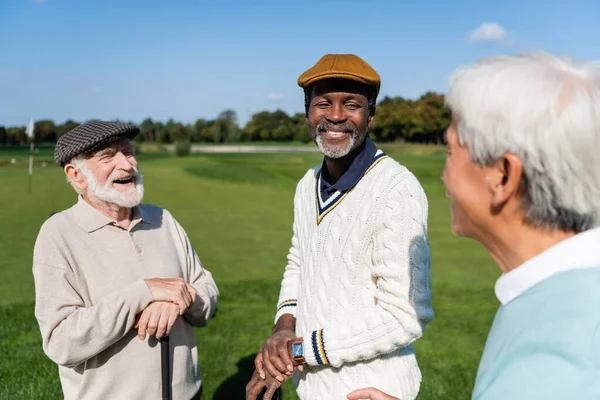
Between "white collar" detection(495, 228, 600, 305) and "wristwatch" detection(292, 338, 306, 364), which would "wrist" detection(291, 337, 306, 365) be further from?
"white collar" detection(495, 228, 600, 305)

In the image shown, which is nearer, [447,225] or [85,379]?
[85,379]

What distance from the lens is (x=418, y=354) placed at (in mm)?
4973

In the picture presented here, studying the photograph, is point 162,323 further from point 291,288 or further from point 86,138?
point 86,138

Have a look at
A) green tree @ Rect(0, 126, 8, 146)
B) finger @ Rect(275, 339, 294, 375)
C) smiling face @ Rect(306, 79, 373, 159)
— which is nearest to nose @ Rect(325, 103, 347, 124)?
smiling face @ Rect(306, 79, 373, 159)

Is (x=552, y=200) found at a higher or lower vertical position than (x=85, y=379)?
higher

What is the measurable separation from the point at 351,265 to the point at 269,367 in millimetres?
512

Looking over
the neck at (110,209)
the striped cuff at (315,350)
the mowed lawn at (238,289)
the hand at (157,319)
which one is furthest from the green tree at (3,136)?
the striped cuff at (315,350)

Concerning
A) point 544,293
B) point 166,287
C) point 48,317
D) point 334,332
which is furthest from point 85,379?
point 544,293

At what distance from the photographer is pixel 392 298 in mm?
1925

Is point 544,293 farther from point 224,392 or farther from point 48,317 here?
point 224,392

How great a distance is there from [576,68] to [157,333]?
1.99 m

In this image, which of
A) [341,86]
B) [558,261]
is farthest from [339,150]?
[558,261]

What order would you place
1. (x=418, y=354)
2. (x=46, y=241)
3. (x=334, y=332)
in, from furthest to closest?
(x=418, y=354), (x=46, y=241), (x=334, y=332)

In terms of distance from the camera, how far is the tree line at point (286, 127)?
72750 millimetres
